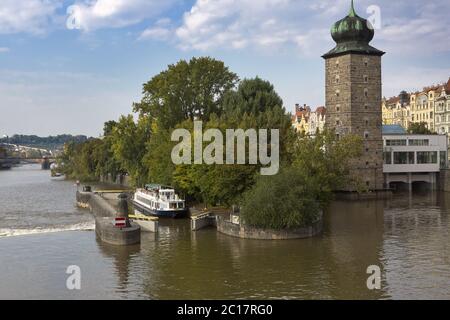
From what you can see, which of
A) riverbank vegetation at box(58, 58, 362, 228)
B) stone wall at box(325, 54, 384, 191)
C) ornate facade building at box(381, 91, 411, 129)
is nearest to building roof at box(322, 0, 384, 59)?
stone wall at box(325, 54, 384, 191)

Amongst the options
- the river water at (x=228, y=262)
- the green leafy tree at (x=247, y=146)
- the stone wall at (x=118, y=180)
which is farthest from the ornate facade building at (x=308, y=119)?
the river water at (x=228, y=262)

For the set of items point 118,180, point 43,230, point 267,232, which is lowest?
point 43,230

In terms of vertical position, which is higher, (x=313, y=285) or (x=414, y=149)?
(x=414, y=149)

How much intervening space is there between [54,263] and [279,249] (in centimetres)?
1483

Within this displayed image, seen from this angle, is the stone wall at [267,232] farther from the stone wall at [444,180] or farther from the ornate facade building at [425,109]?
the ornate facade building at [425,109]

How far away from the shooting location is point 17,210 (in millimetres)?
69062

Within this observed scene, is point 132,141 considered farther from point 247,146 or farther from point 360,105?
point 247,146

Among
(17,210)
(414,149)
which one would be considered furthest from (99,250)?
(414,149)

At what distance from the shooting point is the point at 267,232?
4375cm

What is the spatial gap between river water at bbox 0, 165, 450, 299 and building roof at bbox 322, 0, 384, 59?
98.6 feet

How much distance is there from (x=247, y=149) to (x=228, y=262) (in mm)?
19431

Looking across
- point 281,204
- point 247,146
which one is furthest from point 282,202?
point 247,146

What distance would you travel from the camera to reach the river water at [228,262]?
98.0 ft
